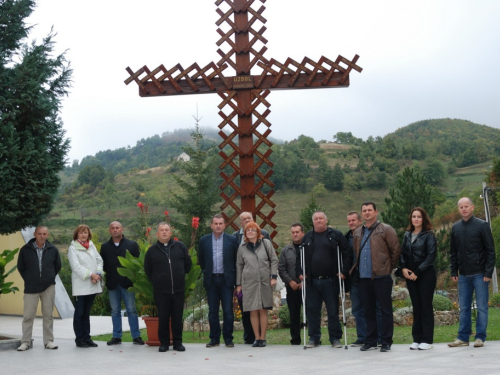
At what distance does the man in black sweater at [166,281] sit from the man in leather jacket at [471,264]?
10.8 ft

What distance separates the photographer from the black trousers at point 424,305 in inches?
289

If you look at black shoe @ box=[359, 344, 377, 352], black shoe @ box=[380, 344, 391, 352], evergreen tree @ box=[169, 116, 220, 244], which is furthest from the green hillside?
black shoe @ box=[380, 344, 391, 352]

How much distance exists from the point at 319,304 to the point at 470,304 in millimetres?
1789

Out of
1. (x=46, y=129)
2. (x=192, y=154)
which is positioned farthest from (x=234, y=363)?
(x=192, y=154)

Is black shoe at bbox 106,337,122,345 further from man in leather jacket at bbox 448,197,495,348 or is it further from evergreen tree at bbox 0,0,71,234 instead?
man in leather jacket at bbox 448,197,495,348

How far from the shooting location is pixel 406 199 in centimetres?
2895

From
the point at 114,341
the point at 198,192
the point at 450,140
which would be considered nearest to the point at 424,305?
the point at 114,341

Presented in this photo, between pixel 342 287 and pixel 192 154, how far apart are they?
2078 centimetres

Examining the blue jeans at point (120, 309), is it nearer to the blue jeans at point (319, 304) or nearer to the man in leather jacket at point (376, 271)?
the blue jeans at point (319, 304)

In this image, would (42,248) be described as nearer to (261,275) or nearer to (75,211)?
(261,275)

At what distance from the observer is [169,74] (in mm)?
10492

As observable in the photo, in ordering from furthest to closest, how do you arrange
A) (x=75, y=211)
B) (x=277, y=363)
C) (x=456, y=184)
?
(x=456, y=184) < (x=75, y=211) < (x=277, y=363)

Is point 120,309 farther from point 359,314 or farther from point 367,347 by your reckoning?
point 367,347

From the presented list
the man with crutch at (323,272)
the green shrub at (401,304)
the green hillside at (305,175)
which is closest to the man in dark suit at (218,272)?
the man with crutch at (323,272)
